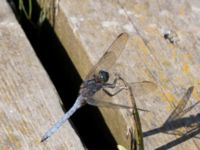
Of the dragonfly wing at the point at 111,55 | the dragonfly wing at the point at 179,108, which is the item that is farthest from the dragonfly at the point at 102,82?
the dragonfly wing at the point at 179,108

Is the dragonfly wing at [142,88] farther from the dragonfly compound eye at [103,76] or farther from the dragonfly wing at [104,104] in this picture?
the dragonfly compound eye at [103,76]

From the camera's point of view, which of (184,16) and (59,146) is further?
(184,16)

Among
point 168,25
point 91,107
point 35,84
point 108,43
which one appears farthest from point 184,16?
point 35,84

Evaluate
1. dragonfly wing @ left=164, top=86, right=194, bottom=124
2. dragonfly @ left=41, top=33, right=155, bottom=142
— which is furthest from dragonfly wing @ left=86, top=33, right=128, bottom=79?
dragonfly wing @ left=164, top=86, right=194, bottom=124

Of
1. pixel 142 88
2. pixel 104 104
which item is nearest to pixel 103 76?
pixel 104 104

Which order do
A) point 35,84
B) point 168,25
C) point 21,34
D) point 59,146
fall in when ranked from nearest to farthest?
point 59,146 → point 35,84 → point 21,34 → point 168,25

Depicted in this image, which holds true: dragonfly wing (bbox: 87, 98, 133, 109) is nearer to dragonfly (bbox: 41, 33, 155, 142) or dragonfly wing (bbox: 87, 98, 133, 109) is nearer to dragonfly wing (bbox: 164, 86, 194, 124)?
dragonfly (bbox: 41, 33, 155, 142)

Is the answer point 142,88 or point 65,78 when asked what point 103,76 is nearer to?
point 65,78

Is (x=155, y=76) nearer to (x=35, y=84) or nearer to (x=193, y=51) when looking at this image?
(x=193, y=51)
